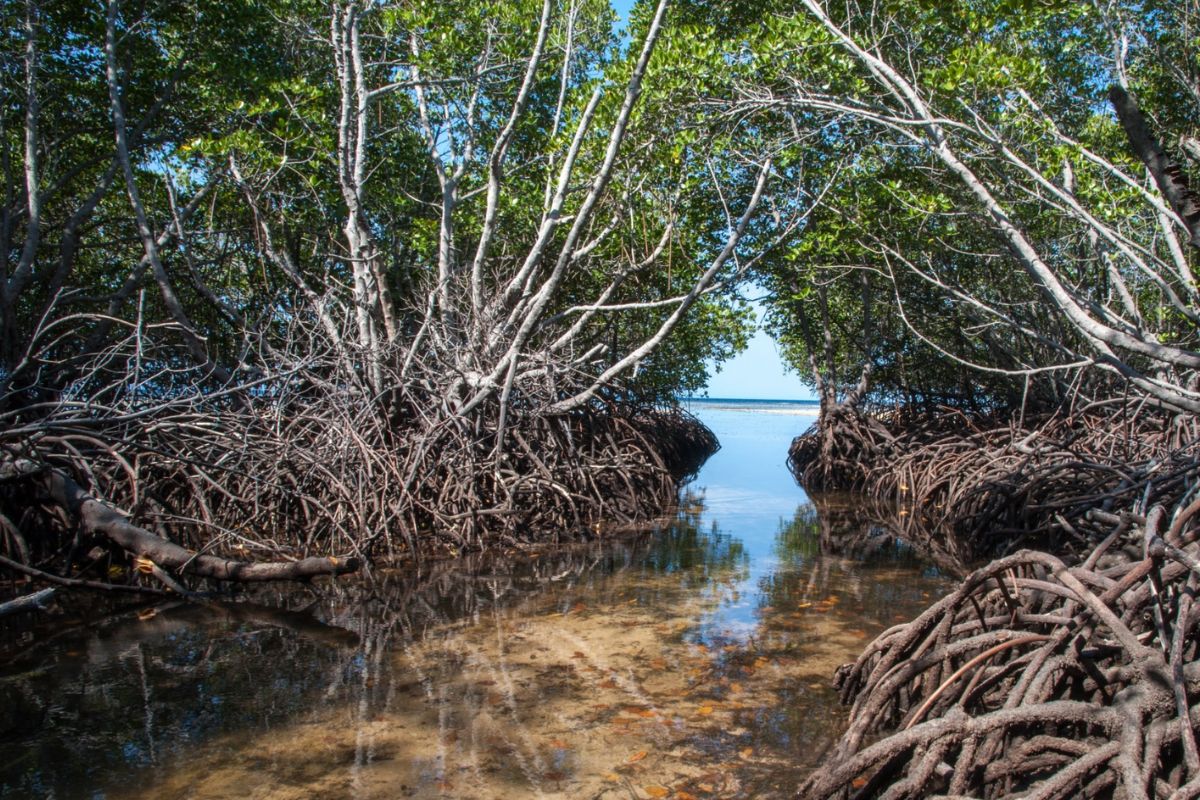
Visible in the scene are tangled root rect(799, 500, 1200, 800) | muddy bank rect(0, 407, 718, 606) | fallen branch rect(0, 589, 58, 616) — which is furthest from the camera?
muddy bank rect(0, 407, 718, 606)

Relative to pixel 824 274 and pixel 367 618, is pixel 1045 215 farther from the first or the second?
pixel 367 618

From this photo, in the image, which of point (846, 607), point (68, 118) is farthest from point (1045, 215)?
point (68, 118)

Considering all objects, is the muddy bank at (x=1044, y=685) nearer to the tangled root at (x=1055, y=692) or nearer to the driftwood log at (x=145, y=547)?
the tangled root at (x=1055, y=692)

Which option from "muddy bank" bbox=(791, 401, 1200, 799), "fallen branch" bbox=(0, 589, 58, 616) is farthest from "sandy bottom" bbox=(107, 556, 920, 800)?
"fallen branch" bbox=(0, 589, 58, 616)

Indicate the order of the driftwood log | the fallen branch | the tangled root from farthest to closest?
1. the driftwood log
2. the fallen branch
3. the tangled root

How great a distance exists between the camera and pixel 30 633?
4.00 meters

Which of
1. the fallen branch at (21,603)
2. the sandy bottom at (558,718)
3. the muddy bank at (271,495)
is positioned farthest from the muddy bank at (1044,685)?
the muddy bank at (271,495)

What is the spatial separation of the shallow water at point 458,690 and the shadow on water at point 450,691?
0.4 inches

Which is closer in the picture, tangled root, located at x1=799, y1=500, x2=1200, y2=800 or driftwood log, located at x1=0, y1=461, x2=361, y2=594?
tangled root, located at x1=799, y1=500, x2=1200, y2=800

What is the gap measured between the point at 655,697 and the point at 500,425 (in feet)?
11.9

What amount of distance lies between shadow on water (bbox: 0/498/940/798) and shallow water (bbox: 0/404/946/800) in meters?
0.01

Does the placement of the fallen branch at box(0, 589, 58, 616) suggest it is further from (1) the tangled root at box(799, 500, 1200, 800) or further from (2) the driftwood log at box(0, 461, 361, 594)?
(1) the tangled root at box(799, 500, 1200, 800)

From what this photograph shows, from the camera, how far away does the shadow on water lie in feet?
8.35

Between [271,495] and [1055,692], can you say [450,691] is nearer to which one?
[1055,692]
